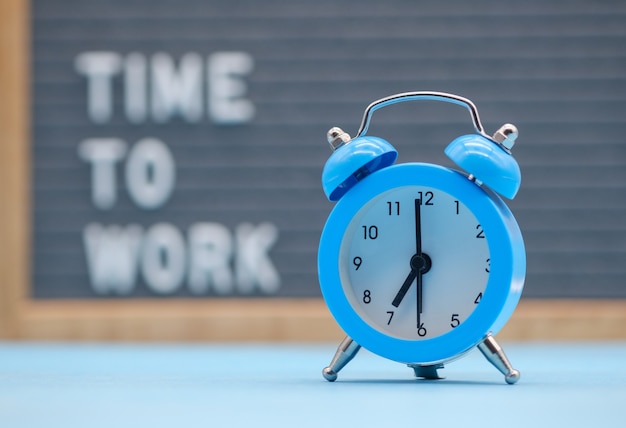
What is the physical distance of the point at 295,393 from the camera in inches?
44.6

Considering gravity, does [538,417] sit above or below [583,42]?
below

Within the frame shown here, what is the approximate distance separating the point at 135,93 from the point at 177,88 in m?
0.10

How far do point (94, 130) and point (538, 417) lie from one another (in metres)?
1.75

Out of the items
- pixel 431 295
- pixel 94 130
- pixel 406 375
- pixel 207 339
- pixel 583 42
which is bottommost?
pixel 207 339

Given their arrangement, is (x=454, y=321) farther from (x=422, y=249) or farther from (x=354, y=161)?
(x=354, y=161)

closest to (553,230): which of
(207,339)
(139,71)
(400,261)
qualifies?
(207,339)

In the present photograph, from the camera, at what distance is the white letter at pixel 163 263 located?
242 centimetres

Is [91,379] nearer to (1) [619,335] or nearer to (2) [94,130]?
(2) [94,130]

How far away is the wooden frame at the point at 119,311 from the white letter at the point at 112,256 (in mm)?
47

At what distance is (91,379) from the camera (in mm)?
1352

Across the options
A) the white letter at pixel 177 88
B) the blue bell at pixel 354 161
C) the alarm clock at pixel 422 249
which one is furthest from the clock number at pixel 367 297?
the white letter at pixel 177 88

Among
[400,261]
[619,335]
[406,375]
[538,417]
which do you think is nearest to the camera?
[538,417]

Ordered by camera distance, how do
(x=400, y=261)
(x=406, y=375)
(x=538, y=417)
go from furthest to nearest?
(x=406, y=375) < (x=400, y=261) < (x=538, y=417)

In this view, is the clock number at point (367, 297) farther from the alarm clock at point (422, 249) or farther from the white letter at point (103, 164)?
the white letter at point (103, 164)
